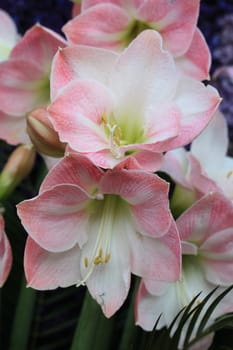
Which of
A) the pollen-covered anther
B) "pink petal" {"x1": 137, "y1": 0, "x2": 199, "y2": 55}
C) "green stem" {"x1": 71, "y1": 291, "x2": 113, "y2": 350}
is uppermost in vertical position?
"pink petal" {"x1": 137, "y1": 0, "x2": 199, "y2": 55}

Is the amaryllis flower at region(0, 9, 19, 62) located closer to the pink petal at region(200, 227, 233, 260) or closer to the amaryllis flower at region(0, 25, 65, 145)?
the amaryllis flower at region(0, 25, 65, 145)

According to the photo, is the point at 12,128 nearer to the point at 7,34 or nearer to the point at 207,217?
the point at 7,34

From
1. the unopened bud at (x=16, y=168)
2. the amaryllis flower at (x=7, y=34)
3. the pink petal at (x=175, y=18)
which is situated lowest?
the unopened bud at (x=16, y=168)

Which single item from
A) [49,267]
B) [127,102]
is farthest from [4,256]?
[127,102]

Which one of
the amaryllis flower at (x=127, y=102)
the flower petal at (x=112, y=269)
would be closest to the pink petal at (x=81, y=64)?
the amaryllis flower at (x=127, y=102)

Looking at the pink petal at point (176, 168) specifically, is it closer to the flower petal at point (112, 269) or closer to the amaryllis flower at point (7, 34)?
the flower petal at point (112, 269)

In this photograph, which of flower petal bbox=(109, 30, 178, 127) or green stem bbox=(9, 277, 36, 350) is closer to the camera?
flower petal bbox=(109, 30, 178, 127)

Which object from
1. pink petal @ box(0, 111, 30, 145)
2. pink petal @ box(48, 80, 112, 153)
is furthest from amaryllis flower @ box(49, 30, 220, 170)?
pink petal @ box(0, 111, 30, 145)

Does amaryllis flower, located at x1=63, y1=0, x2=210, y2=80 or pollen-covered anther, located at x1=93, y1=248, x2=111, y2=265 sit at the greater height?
amaryllis flower, located at x1=63, y1=0, x2=210, y2=80
